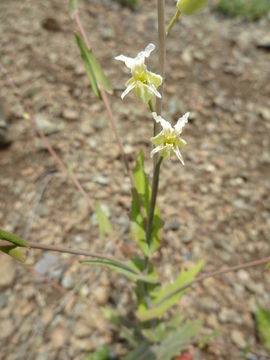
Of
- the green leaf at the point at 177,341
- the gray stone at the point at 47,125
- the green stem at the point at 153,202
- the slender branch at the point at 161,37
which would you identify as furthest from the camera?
the gray stone at the point at 47,125

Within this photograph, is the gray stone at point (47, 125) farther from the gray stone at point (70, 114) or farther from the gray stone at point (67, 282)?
the gray stone at point (67, 282)

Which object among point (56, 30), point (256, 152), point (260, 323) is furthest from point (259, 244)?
point (56, 30)

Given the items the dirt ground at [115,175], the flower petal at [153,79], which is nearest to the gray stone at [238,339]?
the dirt ground at [115,175]

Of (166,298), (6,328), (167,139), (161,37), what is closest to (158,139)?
(167,139)

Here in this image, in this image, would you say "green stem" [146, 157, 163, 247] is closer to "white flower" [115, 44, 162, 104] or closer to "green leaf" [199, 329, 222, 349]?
"white flower" [115, 44, 162, 104]

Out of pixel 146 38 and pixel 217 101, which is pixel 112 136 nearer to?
pixel 217 101

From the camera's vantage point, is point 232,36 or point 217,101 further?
point 232,36

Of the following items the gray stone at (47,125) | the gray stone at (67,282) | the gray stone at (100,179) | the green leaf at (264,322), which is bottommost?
the green leaf at (264,322)
